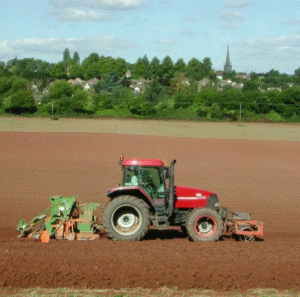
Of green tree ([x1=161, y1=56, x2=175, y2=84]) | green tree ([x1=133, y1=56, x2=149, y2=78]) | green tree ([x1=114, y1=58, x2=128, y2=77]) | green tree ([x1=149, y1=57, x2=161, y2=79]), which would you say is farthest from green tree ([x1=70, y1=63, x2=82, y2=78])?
green tree ([x1=161, y1=56, x2=175, y2=84])

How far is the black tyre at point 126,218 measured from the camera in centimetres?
1272

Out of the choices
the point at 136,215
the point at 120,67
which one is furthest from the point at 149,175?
the point at 120,67

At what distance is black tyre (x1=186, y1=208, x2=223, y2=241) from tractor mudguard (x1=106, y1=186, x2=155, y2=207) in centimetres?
89

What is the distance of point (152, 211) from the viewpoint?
43.2ft

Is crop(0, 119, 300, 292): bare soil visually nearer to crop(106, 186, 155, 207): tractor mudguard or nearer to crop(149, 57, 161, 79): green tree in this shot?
crop(106, 186, 155, 207): tractor mudguard

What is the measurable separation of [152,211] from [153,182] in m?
0.61

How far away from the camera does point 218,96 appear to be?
61.2 m

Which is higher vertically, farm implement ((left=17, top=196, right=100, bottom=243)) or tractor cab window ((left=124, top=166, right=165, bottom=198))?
tractor cab window ((left=124, top=166, right=165, bottom=198))

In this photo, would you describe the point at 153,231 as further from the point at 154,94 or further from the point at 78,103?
Result: the point at 154,94

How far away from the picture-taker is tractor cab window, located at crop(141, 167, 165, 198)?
13117mm

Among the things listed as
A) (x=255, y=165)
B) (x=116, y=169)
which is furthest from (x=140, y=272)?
(x=255, y=165)

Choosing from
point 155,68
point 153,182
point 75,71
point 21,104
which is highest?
point 155,68

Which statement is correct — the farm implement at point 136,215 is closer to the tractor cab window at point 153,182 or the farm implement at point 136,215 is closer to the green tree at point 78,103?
the tractor cab window at point 153,182

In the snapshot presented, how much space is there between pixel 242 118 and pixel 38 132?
20372mm
